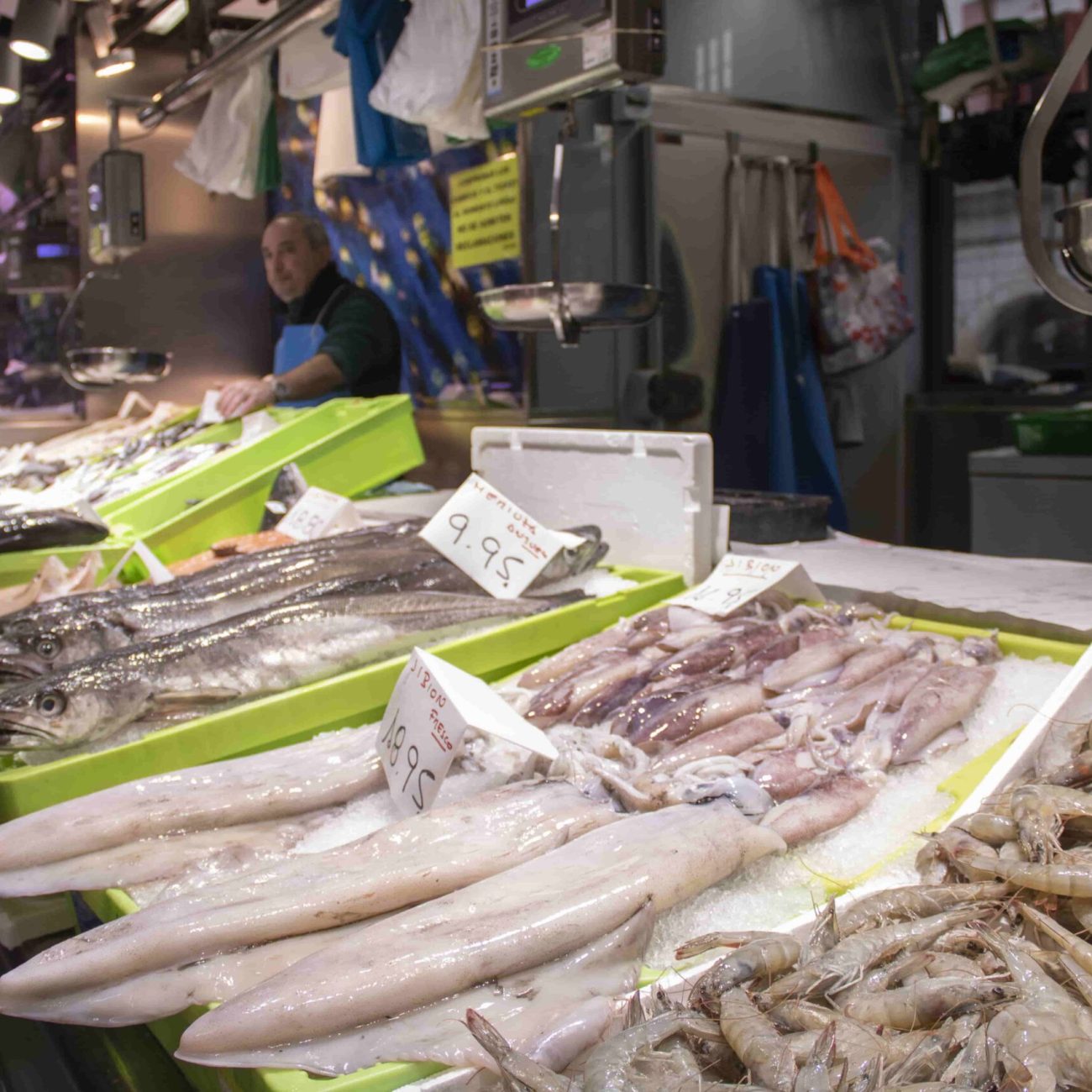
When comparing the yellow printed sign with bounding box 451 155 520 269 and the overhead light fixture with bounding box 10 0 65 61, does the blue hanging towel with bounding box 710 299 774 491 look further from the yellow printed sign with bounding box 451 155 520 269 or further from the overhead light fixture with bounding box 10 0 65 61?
the overhead light fixture with bounding box 10 0 65 61

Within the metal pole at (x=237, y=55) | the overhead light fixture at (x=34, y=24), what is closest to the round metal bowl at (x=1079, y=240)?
the metal pole at (x=237, y=55)

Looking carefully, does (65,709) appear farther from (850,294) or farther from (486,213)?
(850,294)

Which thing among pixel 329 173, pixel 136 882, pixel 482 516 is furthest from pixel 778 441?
pixel 136 882

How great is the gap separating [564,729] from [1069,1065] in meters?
1.17

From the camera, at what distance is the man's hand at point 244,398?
5227 mm

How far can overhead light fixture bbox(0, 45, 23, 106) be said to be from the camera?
21.8 feet

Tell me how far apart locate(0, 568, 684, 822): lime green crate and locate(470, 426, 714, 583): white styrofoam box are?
16 cm

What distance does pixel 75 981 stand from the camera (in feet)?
4.34

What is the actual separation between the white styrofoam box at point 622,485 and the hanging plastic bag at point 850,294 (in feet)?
10.5

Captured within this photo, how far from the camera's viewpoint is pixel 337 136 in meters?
6.07

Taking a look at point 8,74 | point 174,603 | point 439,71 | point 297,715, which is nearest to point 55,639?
point 174,603

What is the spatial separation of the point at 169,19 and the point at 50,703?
6.36m

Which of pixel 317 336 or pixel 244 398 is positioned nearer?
pixel 244 398

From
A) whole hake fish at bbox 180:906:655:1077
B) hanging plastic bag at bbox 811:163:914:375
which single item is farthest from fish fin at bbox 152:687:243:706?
hanging plastic bag at bbox 811:163:914:375
